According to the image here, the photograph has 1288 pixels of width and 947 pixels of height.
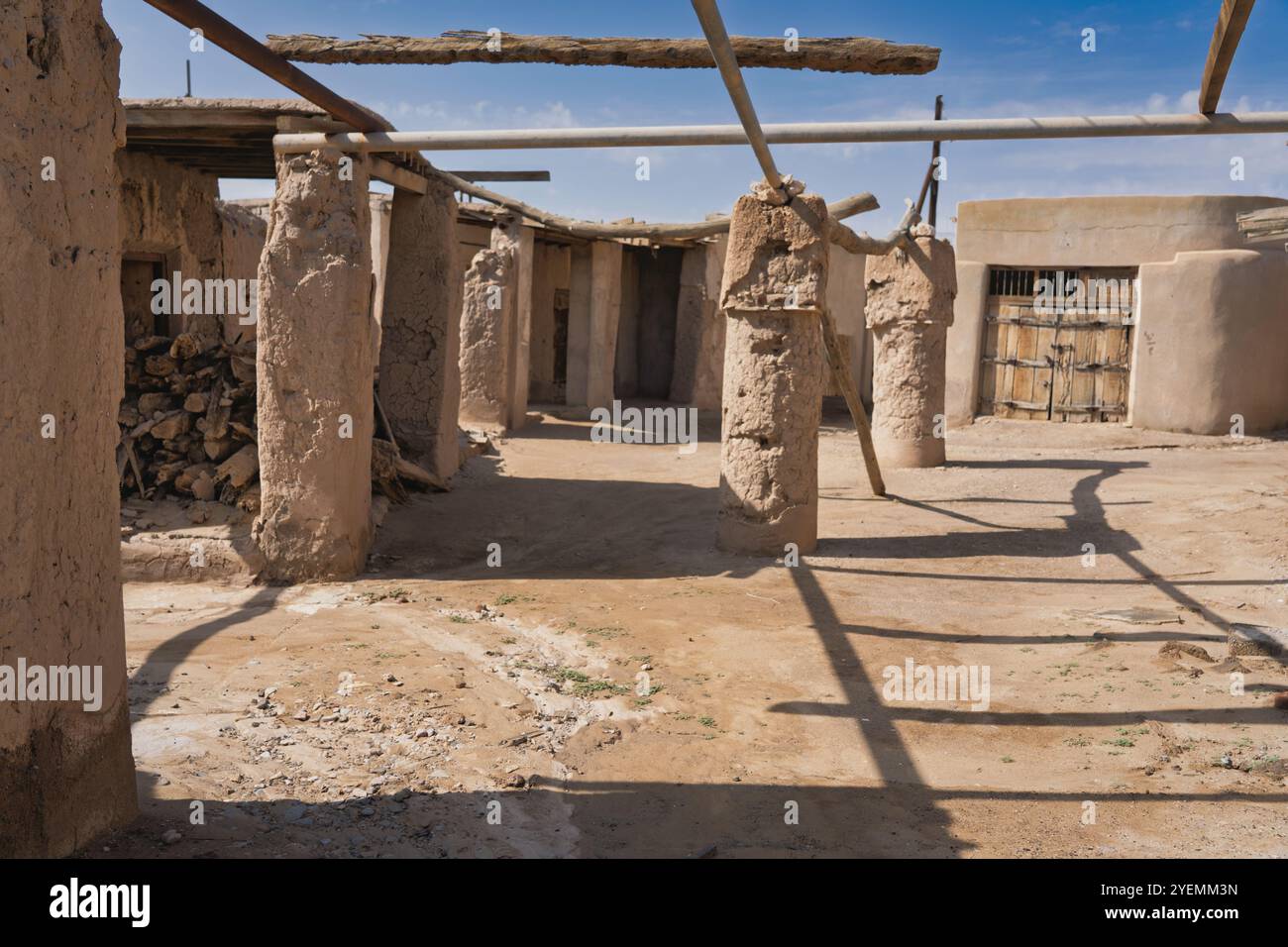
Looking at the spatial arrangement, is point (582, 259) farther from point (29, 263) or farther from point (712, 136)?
point (29, 263)

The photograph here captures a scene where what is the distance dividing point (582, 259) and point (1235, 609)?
12.1 meters

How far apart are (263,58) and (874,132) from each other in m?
3.65

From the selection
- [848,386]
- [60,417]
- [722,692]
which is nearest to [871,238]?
[848,386]

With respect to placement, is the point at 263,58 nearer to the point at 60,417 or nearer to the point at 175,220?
the point at 60,417

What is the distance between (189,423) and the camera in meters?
8.59

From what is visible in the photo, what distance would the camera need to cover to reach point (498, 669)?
591 centimetres

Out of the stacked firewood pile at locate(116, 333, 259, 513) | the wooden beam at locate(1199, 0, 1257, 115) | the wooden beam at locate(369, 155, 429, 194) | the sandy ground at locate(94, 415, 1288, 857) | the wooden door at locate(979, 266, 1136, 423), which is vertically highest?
the wooden beam at locate(369, 155, 429, 194)

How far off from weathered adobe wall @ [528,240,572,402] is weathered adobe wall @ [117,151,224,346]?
7644 millimetres

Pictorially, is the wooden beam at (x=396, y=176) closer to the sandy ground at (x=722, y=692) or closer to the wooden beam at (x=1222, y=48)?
the sandy ground at (x=722, y=692)

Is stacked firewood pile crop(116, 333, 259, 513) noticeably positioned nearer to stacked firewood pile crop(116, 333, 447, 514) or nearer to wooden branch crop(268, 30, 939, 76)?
stacked firewood pile crop(116, 333, 447, 514)

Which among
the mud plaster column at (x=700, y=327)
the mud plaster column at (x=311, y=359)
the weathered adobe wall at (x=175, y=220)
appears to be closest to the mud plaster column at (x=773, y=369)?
the mud plaster column at (x=311, y=359)

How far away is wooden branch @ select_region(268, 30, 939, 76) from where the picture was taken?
5703 millimetres

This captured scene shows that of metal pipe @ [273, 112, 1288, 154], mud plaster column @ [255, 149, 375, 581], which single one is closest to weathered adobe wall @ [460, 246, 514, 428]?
mud plaster column @ [255, 149, 375, 581]
